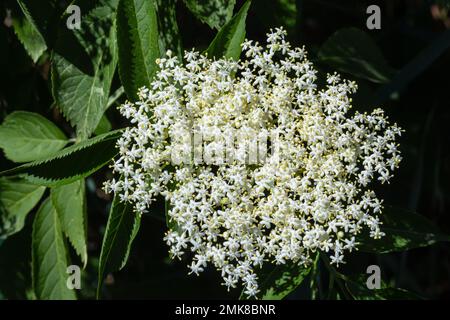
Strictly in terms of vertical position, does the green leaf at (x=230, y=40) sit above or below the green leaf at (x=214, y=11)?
below

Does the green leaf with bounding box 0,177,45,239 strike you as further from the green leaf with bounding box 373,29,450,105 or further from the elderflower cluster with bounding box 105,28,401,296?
the green leaf with bounding box 373,29,450,105

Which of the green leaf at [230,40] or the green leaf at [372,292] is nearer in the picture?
the green leaf at [230,40]

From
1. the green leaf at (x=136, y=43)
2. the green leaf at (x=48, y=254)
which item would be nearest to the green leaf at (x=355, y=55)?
the green leaf at (x=136, y=43)

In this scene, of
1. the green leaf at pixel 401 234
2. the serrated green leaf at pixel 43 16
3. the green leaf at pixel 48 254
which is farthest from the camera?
the green leaf at pixel 48 254

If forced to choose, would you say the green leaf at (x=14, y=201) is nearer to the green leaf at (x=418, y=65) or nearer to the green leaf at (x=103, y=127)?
the green leaf at (x=103, y=127)

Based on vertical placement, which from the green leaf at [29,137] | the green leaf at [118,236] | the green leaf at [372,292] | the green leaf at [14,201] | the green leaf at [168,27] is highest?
the green leaf at [168,27]

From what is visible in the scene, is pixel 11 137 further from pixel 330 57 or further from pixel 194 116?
pixel 330 57

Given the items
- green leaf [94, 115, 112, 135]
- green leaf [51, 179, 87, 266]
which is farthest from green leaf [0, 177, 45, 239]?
green leaf [94, 115, 112, 135]
